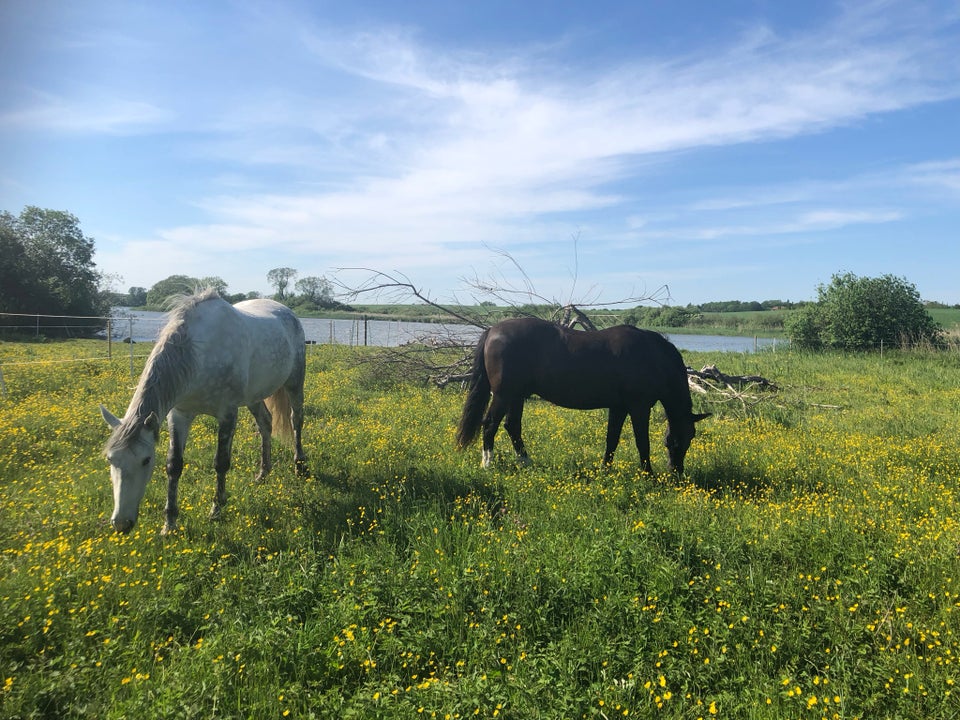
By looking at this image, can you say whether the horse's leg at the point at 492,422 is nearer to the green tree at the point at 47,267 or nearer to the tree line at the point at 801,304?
the tree line at the point at 801,304

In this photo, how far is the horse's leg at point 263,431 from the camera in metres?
6.58

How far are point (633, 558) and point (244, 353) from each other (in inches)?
177

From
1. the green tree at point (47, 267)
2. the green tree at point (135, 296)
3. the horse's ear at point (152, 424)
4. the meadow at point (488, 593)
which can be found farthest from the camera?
the green tree at point (135, 296)

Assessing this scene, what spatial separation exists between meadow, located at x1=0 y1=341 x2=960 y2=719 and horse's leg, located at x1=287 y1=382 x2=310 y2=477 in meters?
0.18

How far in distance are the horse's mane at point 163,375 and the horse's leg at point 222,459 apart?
72 cm

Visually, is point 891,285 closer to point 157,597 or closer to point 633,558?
point 633,558

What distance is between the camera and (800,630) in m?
3.22

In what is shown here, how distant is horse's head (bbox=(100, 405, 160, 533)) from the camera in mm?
4242

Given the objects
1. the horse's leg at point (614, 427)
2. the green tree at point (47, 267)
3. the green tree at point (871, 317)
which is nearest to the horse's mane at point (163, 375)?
the horse's leg at point (614, 427)

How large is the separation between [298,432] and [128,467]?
2.94 meters

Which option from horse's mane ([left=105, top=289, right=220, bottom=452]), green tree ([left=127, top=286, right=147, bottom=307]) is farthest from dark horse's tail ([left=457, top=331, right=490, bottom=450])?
green tree ([left=127, top=286, right=147, bottom=307])

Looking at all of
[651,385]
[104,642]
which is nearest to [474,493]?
[651,385]

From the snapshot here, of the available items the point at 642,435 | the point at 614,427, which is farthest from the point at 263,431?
the point at 642,435

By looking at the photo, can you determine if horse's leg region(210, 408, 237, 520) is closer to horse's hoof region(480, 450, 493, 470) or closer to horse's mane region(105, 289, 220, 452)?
horse's mane region(105, 289, 220, 452)
